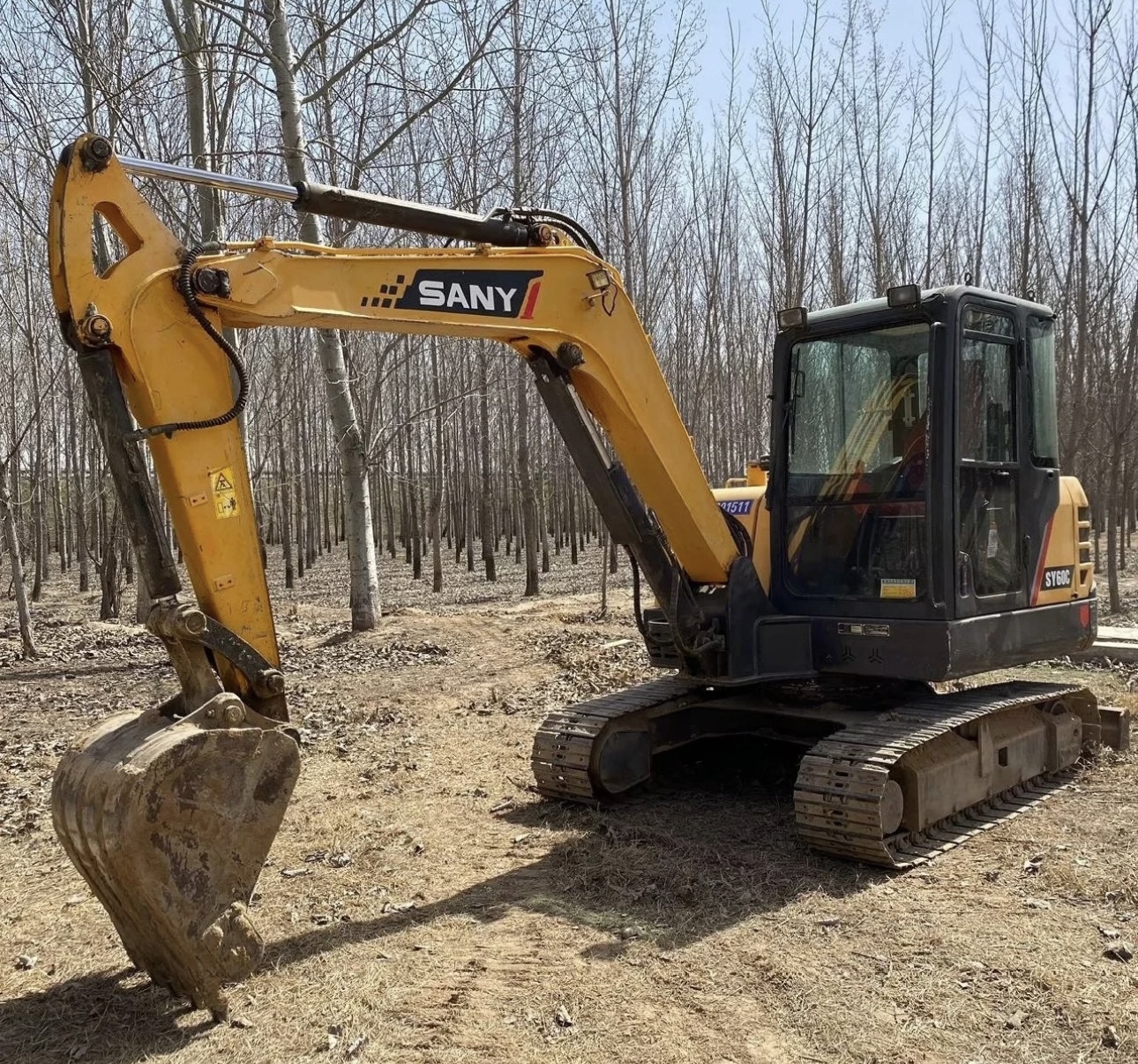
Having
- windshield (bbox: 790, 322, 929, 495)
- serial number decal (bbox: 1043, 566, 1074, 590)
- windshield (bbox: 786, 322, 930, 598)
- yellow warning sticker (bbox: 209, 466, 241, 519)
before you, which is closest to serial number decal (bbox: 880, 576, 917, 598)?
windshield (bbox: 786, 322, 930, 598)

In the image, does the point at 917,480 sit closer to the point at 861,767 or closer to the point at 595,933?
the point at 861,767

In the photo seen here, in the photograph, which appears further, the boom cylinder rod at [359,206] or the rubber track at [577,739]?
the rubber track at [577,739]

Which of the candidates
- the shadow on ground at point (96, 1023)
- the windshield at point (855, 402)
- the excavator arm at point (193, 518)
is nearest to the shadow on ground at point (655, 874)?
the shadow on ground at point (96, 1023)

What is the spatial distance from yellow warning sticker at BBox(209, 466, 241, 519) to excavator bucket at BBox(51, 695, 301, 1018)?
0.70 metres

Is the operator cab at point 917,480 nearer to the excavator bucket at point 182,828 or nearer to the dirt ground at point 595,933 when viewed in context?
the dirt ground at point 595,933

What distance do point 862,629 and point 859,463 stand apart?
928 mm

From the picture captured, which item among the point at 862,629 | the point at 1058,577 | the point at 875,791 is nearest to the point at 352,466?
the point at 862,629

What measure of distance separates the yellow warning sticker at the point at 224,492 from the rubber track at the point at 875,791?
303cm

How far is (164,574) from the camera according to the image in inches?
155

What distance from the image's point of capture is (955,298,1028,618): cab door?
18.9 ft

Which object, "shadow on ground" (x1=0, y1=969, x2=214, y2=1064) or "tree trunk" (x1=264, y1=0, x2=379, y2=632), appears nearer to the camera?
"shadow on ground" (x1=0, y1=969, x2=214, y2=1064)

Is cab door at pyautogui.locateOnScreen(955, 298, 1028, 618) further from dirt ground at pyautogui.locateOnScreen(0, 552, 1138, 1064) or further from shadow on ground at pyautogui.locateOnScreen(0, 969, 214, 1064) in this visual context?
shadow on ground at pyautogui.locateOnScreen(0, 969, 214, 1064)

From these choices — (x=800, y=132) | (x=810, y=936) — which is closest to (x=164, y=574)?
(x=810, y=936)

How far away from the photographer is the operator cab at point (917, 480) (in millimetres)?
5652
